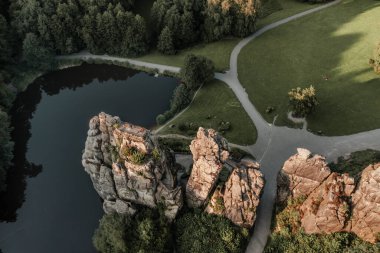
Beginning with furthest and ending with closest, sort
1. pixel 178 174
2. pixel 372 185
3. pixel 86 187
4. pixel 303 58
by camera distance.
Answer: pixel 303 58, pixel 86 187, pixel 178 174, pixel 372 185

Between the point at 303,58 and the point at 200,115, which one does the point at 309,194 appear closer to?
the point at 200,115

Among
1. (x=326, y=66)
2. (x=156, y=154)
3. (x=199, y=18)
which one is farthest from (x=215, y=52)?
(x=156, y=154)

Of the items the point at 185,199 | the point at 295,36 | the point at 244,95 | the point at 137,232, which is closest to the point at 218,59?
the point at 244,95

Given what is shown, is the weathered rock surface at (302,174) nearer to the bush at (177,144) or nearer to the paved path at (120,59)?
the bush at (177,144)

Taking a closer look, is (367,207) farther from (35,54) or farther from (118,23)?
(35,54)

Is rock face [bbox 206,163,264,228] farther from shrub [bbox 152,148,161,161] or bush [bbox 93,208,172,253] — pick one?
shrub [bbox 152,148,161,161]

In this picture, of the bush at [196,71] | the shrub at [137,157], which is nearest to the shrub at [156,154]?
the shrub at [137,157]

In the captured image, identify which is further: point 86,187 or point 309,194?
point 86,187

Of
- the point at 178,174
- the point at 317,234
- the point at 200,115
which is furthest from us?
the point at 200,115
